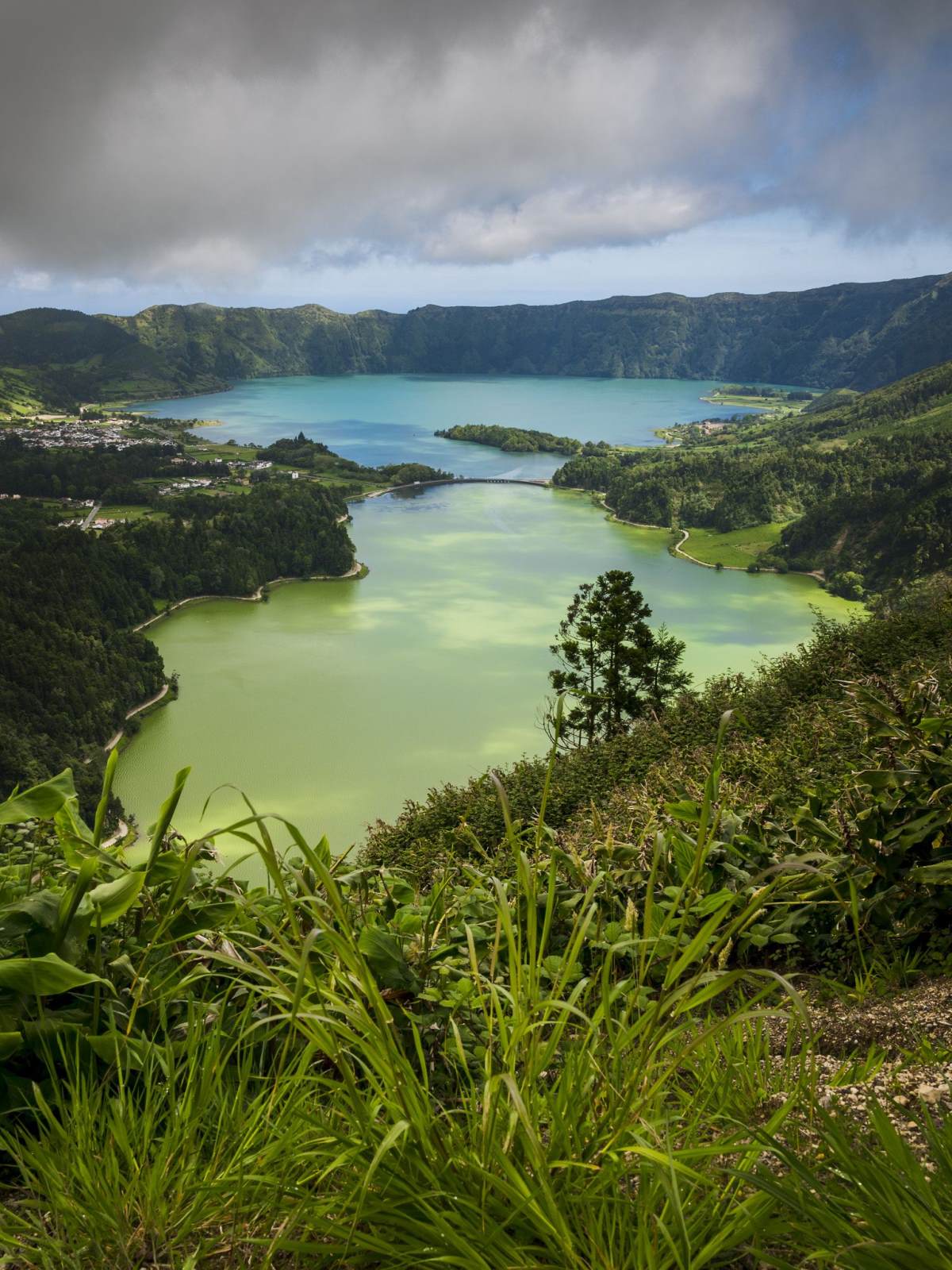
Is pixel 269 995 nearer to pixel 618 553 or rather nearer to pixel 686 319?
pixel 618 553

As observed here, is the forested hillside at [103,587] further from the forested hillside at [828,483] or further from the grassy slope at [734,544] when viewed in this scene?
the forested hillside at [828,483]

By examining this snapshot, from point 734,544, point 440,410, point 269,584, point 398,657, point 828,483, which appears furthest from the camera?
point 440,410

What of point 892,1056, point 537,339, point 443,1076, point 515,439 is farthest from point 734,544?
point 537,339

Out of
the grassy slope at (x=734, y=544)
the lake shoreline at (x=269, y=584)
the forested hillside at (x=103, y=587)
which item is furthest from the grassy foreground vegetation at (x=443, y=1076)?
the grassy slope at (x=734, y=544)

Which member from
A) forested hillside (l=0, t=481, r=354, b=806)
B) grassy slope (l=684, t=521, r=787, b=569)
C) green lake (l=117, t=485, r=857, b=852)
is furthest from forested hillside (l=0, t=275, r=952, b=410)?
grassy slope (l=684, t=521, r=787, b=569)

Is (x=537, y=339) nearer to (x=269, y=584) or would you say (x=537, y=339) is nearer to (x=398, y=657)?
(x=269, y=584)

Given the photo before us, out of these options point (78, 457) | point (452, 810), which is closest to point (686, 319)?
point (78, 457)
